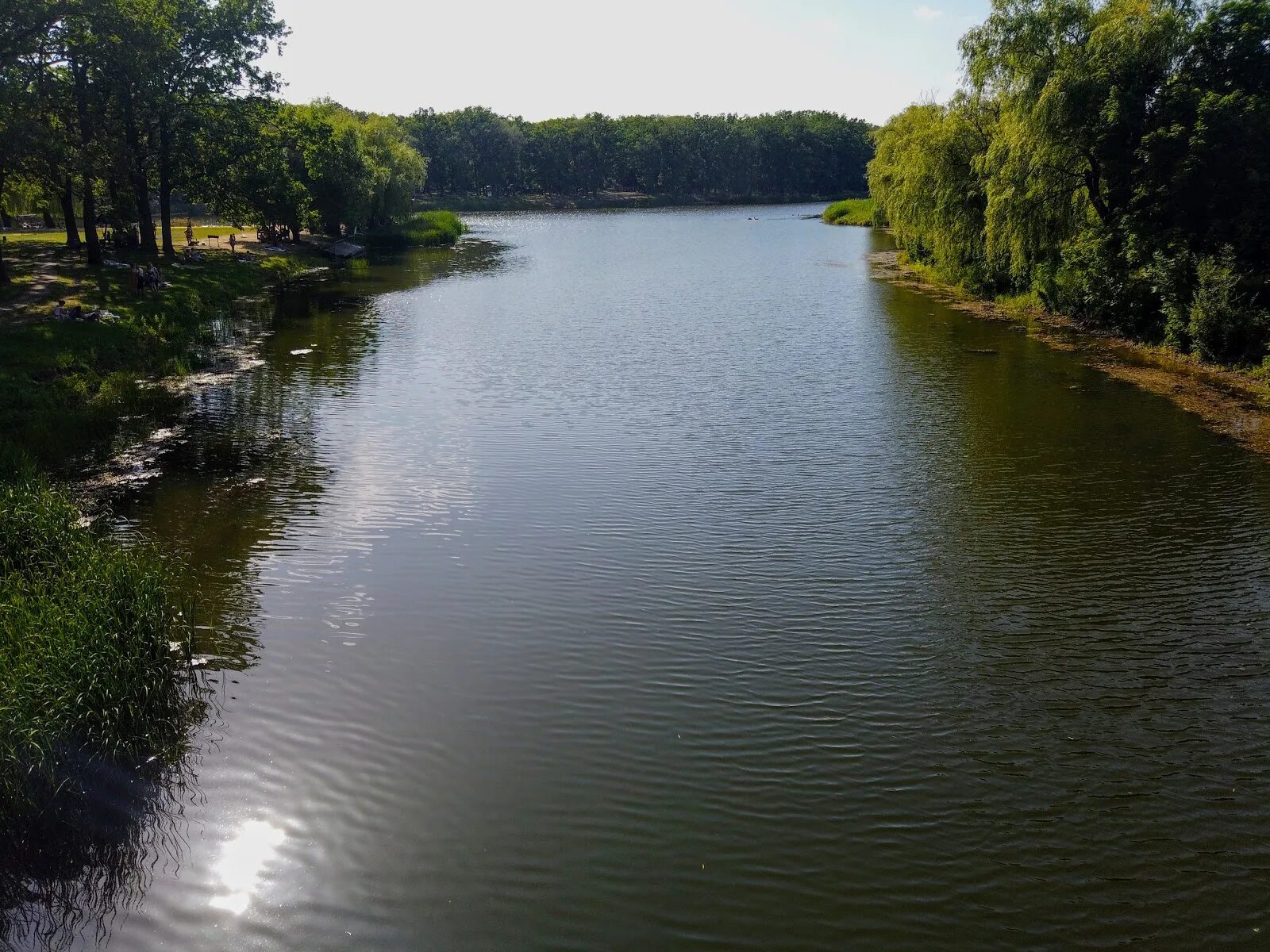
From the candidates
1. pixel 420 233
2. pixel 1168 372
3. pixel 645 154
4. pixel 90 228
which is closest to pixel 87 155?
pixel 90 228

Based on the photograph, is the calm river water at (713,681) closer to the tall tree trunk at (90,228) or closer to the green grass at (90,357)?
the green grass at (90,357)

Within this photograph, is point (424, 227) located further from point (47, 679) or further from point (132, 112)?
point (47, 679)

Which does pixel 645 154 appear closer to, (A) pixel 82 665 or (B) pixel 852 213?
(B) pixel 852 213

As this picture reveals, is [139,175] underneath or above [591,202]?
underneath

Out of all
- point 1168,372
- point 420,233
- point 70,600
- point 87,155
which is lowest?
point 70,600

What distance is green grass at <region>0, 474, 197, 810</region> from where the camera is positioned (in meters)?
9.08

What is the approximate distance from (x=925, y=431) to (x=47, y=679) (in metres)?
17.8

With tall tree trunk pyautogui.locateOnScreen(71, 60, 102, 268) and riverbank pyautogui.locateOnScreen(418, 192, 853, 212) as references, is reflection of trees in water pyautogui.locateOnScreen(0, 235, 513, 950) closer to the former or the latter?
tall tree trunk pyautogui.locateOnScreen(71, 60, 102, 268)

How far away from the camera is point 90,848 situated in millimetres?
8734

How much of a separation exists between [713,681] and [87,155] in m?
29.0

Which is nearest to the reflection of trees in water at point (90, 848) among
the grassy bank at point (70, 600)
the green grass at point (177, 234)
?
the grassy bank at point (70, 600)

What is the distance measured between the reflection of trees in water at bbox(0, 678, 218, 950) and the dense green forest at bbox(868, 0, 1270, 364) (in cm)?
2723

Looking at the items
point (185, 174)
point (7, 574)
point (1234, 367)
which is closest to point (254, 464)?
point (7, 574)

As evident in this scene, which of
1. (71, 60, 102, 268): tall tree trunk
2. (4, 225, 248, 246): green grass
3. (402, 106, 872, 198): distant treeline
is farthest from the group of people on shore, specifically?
(402, 106, 872, 198): distant treeline
